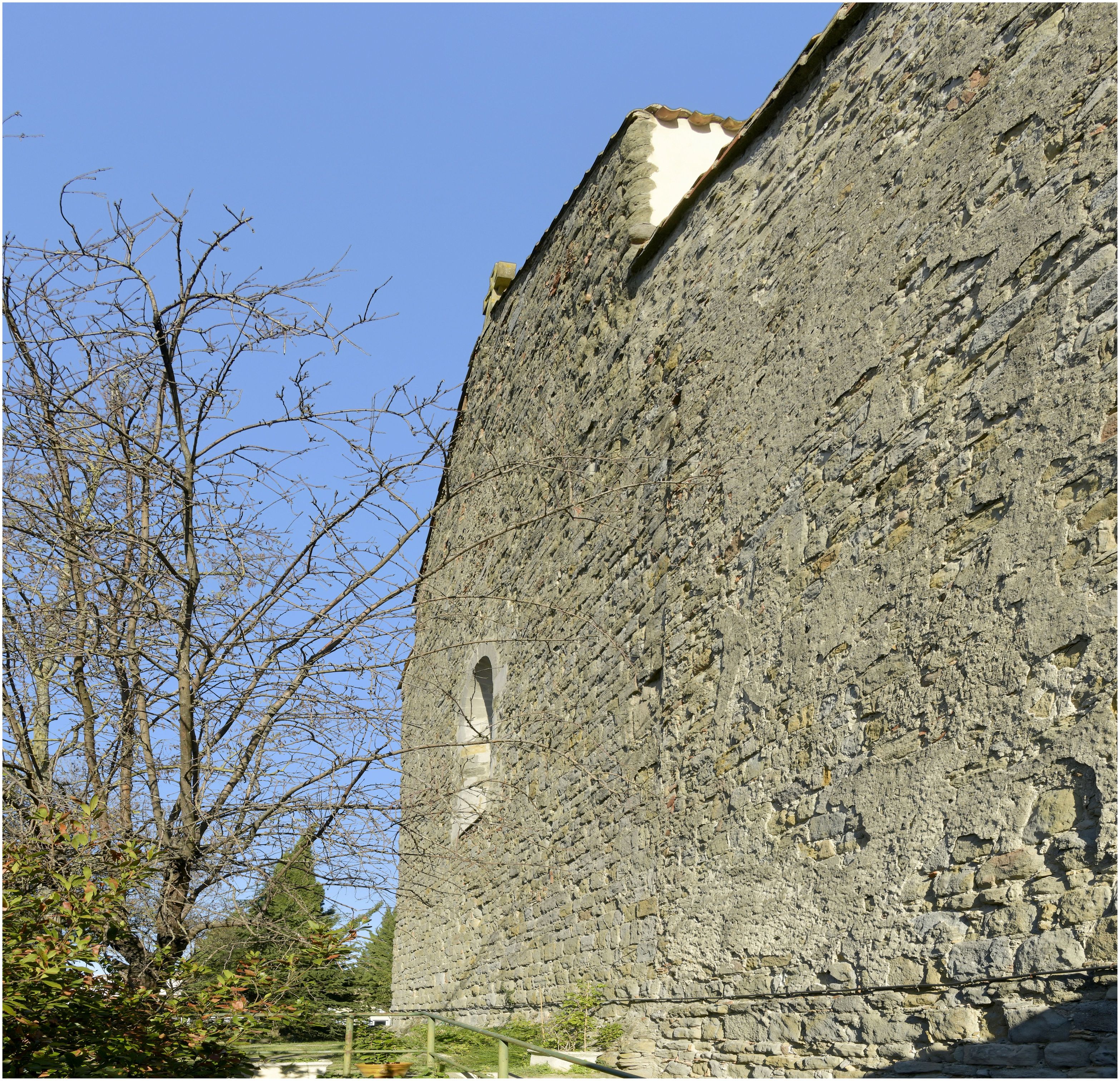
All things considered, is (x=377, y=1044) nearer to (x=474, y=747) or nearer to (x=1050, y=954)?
(x=474, y=747)

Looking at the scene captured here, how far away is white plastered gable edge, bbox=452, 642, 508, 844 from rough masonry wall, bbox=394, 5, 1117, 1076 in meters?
1.90

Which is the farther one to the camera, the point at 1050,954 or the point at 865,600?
the point at 865,600

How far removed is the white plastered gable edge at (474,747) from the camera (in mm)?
9203

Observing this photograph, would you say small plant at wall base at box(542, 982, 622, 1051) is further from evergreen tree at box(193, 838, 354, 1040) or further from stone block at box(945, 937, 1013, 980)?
stone block at box(945, 937, 1013, 980)

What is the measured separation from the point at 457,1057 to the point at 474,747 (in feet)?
13.4

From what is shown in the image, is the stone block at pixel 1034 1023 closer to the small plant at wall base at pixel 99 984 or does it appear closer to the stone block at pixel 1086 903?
the stone block at pixel 1086 903

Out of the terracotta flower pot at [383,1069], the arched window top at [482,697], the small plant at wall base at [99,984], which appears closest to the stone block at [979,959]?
the small plant at wall base at [99,984]

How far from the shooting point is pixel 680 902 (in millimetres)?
5137

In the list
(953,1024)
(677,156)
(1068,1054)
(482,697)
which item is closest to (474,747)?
(482,697)

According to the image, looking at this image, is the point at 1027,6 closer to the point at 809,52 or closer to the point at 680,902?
the point at 809,52

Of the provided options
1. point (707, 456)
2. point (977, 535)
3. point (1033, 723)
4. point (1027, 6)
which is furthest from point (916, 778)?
point (1027, 6)

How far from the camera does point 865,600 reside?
405 cm

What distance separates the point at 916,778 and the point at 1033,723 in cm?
56

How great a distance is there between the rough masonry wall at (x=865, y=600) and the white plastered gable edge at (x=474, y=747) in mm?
1904
